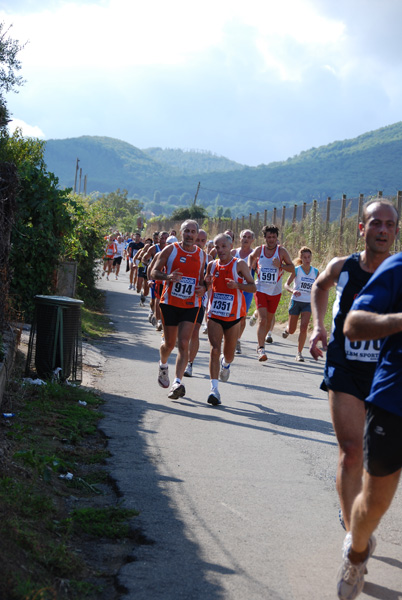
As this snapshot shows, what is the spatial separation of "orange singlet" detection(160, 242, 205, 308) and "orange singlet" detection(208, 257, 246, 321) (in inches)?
11.3

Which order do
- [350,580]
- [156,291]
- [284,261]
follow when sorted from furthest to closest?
1. [156,291]
2. [284,261]
3. [350,580]

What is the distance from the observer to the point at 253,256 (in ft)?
48.4

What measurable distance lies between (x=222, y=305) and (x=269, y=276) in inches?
160

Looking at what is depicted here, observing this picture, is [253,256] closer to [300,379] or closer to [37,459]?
[300,379]

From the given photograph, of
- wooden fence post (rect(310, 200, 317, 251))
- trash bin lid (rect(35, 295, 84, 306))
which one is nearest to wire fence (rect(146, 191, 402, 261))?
wooden fence post (rect(310, 200, 317, 251))

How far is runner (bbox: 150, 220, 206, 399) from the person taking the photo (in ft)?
32.2

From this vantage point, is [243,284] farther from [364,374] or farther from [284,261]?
[364,374]

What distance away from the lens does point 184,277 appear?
32.8 ft

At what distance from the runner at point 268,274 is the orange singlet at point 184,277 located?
161 inches

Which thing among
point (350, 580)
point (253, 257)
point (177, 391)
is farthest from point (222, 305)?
point (350, 580)

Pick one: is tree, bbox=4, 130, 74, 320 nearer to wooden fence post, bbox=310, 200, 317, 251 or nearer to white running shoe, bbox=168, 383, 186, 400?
white running shoe, bbox=168, 383, 186, 400

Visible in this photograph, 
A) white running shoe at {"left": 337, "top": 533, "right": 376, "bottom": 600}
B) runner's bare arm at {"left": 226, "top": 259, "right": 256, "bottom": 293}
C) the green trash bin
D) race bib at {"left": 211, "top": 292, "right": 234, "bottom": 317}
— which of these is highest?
runner's bare arm at {"left": 226, "top": 259, "right": 256, "bottom": 293}

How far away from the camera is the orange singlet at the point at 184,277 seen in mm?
9922

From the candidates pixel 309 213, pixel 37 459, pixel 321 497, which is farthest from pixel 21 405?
pixel 309 213
